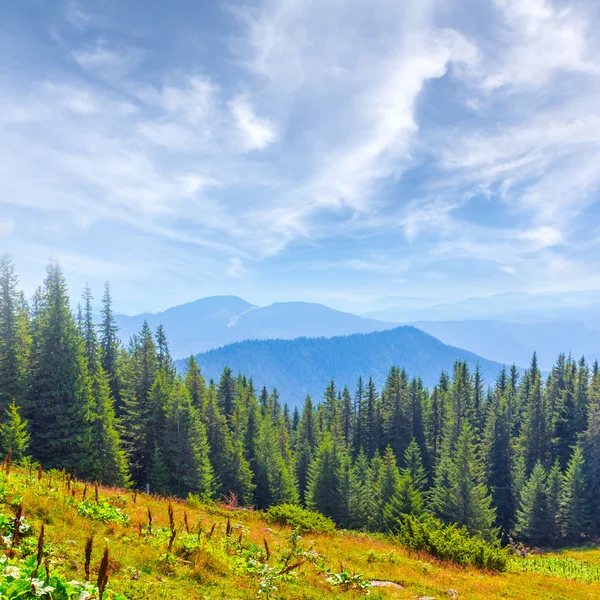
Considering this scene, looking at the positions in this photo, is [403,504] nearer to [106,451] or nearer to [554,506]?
[106,451]

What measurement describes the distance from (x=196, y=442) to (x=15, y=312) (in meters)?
20.5

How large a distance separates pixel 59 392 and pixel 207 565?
26.6 metres

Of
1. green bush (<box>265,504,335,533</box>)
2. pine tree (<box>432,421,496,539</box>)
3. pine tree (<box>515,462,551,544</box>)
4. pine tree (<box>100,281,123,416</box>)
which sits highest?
pine tree (<box>100,281,123,416</box>)

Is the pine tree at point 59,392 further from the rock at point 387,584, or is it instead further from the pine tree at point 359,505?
the pine tree at point 359,505

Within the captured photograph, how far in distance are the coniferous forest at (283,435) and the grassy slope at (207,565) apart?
10.9m

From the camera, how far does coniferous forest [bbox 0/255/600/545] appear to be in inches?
1220

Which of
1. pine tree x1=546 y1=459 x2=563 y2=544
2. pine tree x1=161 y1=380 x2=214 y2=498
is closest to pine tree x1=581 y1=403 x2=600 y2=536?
pine tree x1=546 y1=459 x2=563 y2=544

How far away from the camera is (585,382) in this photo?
2810 inches

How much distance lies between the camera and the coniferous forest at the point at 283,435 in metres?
31.0

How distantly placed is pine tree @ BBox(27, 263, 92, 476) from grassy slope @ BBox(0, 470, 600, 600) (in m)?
17.2

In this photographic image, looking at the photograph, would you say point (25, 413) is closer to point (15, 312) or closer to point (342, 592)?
point (15, 312)

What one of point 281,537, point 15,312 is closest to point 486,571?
point 281,537

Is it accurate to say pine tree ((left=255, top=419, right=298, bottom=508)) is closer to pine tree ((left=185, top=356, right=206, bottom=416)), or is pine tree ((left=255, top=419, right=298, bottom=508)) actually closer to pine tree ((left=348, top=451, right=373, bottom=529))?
pine tree ((left=348, top=451, right=373, bottom=529))

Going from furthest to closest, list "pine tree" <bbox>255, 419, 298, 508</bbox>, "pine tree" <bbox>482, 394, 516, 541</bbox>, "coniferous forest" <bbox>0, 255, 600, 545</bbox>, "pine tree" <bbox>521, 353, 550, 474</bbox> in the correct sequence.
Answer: "pine tree" <bbox>521, 353, 550, 474</bbox> < "pine tree" <bbox>482, 394, 516, 541</bbox> < "pine tree" <bbox>255, 419, 298, 508</bbox> < "coniferous forest" <bbox>0, 255, 600, 545</bbox>
